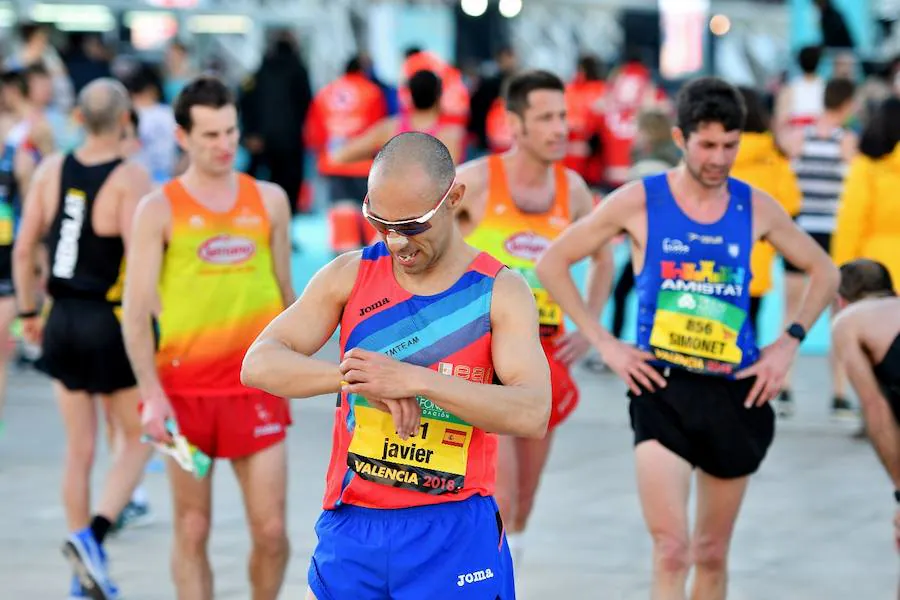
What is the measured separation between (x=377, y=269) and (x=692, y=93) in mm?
1931

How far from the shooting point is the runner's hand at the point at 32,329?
6.86 metres

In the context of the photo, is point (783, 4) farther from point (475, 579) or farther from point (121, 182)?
point (475, 579)

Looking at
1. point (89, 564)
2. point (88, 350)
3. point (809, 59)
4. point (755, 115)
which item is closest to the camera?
point (89, 564)

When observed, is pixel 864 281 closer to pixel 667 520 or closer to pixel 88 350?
pixel 667 520

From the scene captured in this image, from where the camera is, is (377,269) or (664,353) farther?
(664,353)

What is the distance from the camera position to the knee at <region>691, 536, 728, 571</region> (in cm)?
524

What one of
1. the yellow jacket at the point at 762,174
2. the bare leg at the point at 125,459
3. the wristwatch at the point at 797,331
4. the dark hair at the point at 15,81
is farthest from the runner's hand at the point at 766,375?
the dark hair at the point at 15,81

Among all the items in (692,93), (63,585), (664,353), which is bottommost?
(63,585)

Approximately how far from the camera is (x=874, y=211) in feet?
26.2

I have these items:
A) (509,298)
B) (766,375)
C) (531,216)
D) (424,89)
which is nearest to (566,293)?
(531,216)

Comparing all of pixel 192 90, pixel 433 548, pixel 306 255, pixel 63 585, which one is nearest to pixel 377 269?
pixel 433 548

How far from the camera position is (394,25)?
889 inches

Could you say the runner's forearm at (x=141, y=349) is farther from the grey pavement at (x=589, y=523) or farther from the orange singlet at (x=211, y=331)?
the grey pavement at (x=589, y=523)

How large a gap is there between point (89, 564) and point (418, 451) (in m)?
2.91
